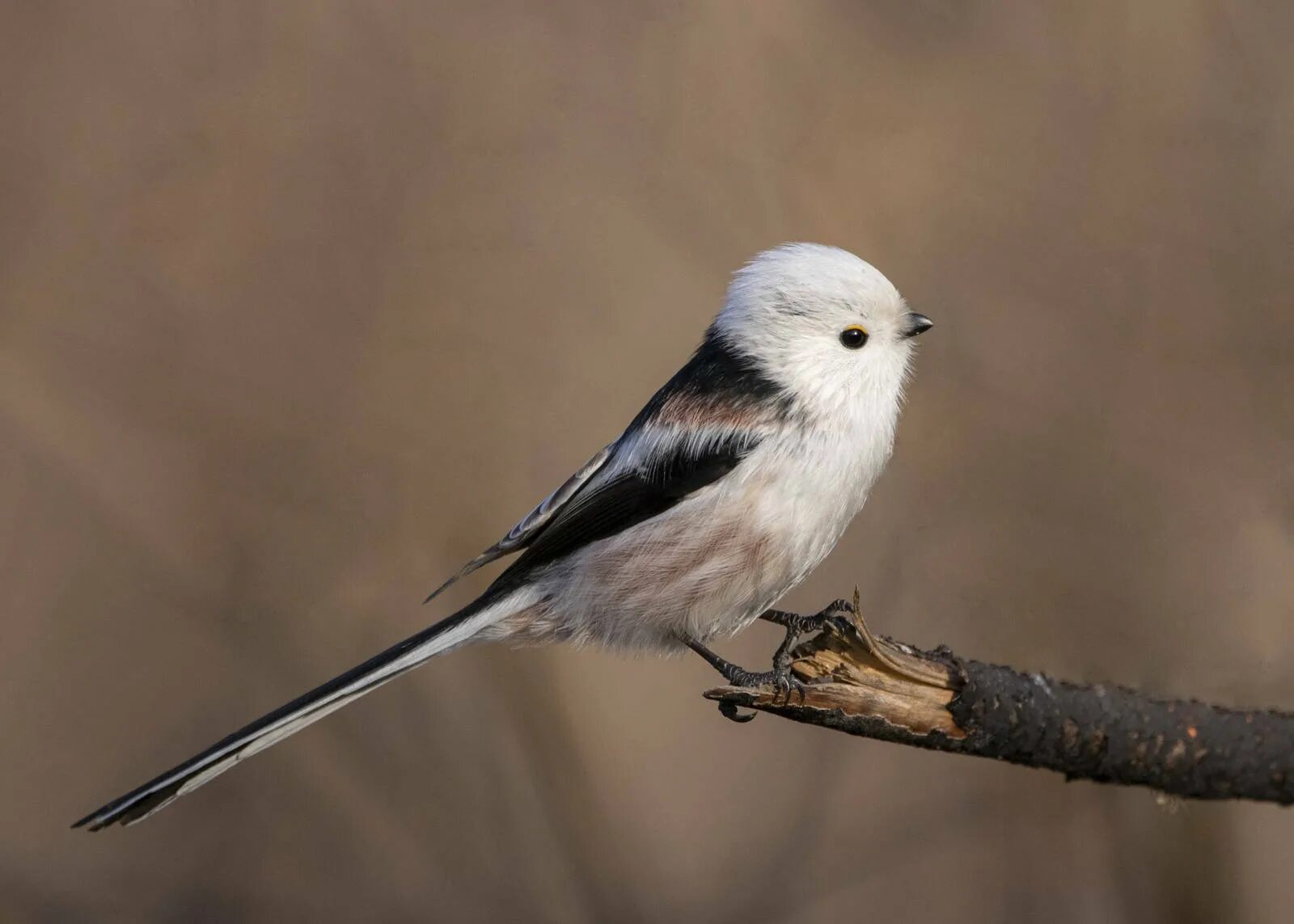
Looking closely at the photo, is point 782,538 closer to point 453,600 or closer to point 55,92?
point 453,600

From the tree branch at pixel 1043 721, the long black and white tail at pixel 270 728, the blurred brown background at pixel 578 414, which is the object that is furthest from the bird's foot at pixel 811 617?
the long black and white tail at pixel 270 728

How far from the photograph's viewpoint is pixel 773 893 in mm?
2775

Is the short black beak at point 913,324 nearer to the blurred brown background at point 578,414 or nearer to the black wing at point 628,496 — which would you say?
the black wing at point 628,496

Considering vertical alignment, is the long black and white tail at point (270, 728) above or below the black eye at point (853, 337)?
below

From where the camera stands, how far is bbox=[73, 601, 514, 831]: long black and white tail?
1971mm

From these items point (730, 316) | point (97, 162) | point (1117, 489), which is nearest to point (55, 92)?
point (97, 162)

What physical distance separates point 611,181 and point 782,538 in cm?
149

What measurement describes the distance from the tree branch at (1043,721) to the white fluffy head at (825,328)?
0.56m

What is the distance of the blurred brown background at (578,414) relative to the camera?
2752mm

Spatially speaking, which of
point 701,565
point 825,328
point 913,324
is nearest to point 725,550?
point 701,565

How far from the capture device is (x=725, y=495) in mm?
2186

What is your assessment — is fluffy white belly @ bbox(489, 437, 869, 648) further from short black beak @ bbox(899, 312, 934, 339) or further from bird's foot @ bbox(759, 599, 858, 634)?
short black beak @ bbox(899, 312, 934, 339)

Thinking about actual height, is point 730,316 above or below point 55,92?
below

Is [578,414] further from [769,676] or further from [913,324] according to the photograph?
[769,676]
